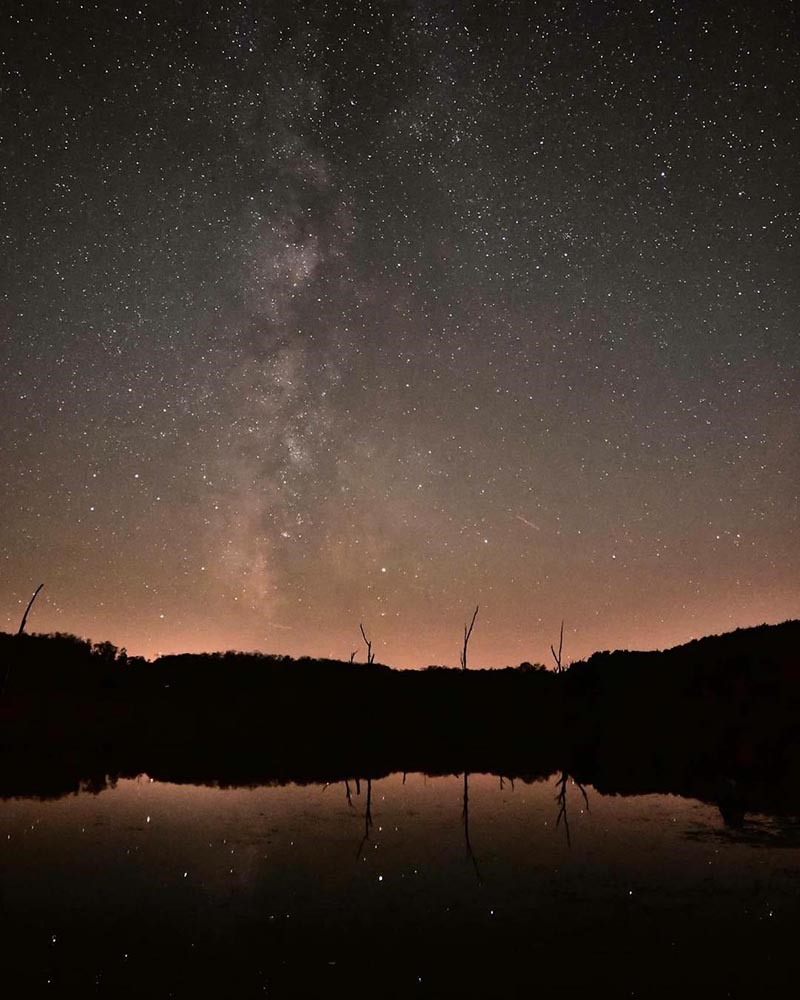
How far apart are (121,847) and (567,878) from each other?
8.60 metres

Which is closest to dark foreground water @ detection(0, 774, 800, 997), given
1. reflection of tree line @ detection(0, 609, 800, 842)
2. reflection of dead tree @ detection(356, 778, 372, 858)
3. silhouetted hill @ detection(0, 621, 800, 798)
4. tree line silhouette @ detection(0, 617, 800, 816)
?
reflection of dead tree @ detection(356, 778, 372, 858)

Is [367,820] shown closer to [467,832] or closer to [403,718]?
[467,832]

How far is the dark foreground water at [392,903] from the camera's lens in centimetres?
809

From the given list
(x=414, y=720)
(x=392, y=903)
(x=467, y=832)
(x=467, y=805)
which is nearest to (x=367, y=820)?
(x=467, y=832)

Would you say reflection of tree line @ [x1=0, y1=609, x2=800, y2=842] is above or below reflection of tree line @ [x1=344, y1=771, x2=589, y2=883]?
above

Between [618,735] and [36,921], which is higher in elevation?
[618,735]

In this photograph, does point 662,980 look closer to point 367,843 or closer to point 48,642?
point 367,843

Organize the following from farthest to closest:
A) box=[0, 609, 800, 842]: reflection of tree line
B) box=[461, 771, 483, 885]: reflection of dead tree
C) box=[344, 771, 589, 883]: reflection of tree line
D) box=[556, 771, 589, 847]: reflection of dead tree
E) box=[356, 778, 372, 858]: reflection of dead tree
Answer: box=[0, 609, 800, 842]: reflection of tree line → box=[556, 771, 589, 847]: reflection of dead tree → box=[356, 778, 372, 858]: reflection of dead tree → box=[344, 771, 589, 883]: reflection of tree line → box=[461, 771, 483, 885]: reflection of dead tree

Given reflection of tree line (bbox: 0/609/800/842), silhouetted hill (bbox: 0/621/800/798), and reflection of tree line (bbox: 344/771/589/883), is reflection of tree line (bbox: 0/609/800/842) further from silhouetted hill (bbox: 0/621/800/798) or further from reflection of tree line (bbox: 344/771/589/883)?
reflection of tree line (bbox: 344/771/589/883)

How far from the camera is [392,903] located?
11141 millimetres

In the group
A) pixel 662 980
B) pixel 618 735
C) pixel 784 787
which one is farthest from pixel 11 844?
pixel 618 735

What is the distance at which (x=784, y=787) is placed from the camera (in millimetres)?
24312

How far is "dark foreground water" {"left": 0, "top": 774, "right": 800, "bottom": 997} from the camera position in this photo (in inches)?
318

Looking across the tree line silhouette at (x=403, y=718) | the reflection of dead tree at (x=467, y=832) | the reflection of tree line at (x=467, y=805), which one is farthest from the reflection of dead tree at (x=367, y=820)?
the tree line silhouette at (x=403, y=718)
